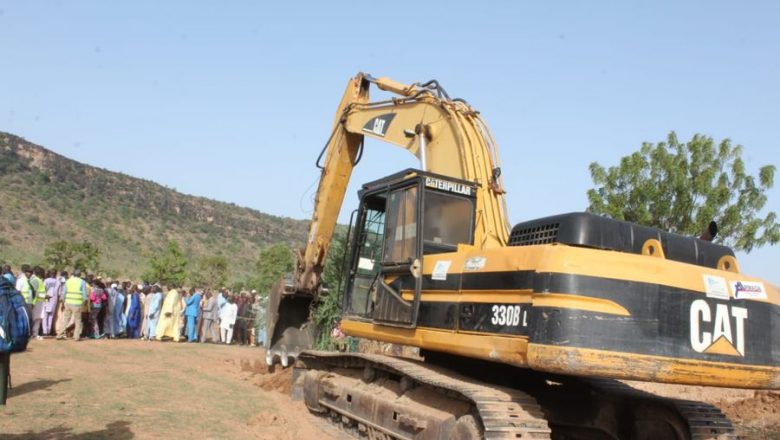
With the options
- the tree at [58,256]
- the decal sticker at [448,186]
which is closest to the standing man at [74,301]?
the decal sticker at [448,186]

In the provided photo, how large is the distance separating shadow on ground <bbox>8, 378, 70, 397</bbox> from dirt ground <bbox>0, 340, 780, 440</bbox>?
0.01m

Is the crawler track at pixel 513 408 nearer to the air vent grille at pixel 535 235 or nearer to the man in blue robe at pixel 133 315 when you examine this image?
the air vent grille at pixel 535 235

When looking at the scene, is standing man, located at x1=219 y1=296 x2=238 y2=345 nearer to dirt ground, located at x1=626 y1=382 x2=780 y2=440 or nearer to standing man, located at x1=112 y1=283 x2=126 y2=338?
standing man, located at x1=112 y1=283 x2=126 y2=338

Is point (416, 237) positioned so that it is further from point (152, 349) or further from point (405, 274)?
point (152, 349)

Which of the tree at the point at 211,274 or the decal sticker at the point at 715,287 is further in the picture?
the tree at the point at 211,274

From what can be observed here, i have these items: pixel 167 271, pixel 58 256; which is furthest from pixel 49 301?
pixel 167 271

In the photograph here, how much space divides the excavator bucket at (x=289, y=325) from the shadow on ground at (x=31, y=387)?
3.27m

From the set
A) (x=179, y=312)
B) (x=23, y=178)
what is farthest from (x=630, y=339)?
(x=23, y=178)

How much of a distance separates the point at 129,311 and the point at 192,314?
2.02 meters

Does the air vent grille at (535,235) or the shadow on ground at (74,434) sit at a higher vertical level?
the air vent grille at (535,235)

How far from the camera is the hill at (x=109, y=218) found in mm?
47000

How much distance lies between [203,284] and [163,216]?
2228cm

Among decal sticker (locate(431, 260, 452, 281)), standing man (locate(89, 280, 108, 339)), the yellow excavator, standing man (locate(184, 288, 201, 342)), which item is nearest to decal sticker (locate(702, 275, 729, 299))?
the yellow excavator

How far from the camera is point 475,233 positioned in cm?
705
